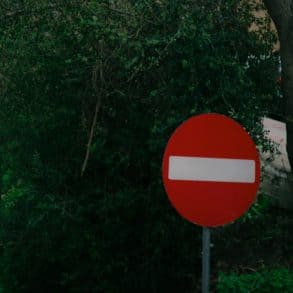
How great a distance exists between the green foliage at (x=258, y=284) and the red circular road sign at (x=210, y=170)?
1.50 m

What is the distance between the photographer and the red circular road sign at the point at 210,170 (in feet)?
17.2

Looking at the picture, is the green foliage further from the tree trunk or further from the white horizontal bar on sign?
the white horizontal bar on sign

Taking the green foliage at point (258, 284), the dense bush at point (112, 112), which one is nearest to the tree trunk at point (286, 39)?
the dense bush at point (112, 112)

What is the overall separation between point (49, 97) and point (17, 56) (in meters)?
0.48

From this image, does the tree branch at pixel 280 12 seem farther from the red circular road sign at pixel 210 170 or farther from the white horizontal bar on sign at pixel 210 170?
the white horizontal bar on sign at pixel 210 170

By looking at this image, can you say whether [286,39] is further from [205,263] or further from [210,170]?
[205,263]

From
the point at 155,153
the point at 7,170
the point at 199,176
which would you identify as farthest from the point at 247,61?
the point at 7,170

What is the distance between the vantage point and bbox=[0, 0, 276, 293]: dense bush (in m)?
6.95

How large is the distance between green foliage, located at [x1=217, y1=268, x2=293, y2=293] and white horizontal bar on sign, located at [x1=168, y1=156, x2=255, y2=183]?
1607mm

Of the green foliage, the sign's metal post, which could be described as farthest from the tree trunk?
the sign's metal post

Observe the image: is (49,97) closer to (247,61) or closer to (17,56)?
(17,56)

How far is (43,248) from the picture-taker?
7.88 m

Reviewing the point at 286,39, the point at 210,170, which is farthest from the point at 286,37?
the point at 210,170

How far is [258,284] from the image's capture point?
6.70 meters
